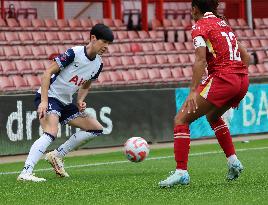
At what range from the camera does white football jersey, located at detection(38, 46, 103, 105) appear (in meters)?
10.3

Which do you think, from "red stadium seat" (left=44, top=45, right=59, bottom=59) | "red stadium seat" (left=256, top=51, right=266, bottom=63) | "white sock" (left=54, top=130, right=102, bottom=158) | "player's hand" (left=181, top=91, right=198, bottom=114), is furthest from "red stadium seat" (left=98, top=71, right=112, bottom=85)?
"player's hand" (left=181, top=91, right=198, bottom=114)

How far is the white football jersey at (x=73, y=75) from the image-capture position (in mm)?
10297

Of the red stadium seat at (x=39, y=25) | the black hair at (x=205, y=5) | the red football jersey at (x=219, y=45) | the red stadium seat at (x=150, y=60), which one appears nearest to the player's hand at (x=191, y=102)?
the red football jersey at (x=219, y=45)

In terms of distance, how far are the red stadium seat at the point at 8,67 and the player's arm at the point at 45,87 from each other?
10.6m

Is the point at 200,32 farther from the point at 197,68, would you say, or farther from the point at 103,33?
the point at 103,33

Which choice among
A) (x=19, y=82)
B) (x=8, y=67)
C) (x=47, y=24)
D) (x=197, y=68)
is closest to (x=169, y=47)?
(x=47, y=24)

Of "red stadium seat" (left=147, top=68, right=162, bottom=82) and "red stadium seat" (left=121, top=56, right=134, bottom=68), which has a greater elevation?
"red stadium seat" (left=121, top=56, right=134, bottom=68)

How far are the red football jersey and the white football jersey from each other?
2296mm

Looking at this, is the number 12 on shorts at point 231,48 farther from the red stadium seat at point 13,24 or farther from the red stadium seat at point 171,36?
the red stadium seat at point 171,36

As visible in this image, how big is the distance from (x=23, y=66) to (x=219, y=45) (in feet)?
43.3

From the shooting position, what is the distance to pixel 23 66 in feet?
69.1

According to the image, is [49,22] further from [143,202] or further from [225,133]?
[143,202]

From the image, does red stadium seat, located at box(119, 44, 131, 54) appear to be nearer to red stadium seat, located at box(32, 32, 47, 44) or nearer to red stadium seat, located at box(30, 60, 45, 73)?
red stadium seat, located at box(32, 32, 47, 44)

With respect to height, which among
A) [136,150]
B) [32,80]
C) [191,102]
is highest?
[191,102]
